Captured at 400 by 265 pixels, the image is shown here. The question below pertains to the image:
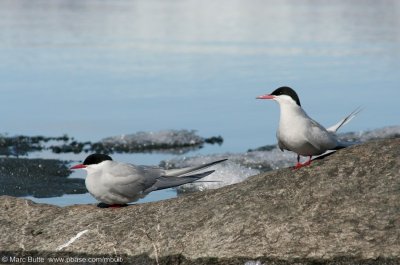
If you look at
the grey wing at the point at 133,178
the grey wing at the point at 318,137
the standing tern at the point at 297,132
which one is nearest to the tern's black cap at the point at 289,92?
the standing tern at the point at 297,132

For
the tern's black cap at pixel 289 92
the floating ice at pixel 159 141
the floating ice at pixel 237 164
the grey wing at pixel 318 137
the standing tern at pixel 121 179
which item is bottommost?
the floating ice at pixel 237 164

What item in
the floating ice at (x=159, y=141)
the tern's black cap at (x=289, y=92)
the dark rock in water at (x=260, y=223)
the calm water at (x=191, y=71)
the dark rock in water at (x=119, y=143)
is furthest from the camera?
the calm water at (x=191, y=71)

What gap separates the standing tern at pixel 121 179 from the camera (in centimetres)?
616

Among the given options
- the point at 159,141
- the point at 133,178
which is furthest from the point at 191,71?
the point at 133,178

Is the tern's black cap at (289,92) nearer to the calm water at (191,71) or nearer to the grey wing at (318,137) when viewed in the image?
the grey wing at (318,137)

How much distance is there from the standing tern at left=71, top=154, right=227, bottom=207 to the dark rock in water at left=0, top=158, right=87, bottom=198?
120 inches

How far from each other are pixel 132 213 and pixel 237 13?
30715 millimetres

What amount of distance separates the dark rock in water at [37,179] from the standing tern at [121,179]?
3044 millimetres

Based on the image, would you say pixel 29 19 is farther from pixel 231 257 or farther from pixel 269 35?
pixel 231 257

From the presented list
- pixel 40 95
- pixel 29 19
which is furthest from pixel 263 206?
pixel 29 19

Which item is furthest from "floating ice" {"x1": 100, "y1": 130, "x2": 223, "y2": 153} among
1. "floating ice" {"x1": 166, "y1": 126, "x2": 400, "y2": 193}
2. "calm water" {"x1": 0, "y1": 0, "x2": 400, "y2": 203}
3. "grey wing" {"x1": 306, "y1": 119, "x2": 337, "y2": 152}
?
"grey wing" {"x1": 306, "y1": 119, "x2": 337, "y2": 152}

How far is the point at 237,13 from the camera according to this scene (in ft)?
119

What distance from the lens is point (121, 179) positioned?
6.20 m

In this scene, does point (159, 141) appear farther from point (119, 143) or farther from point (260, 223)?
point (260, 223)
